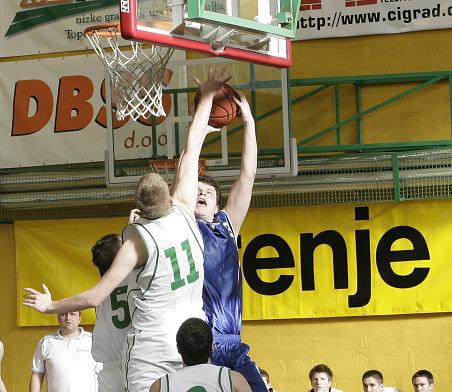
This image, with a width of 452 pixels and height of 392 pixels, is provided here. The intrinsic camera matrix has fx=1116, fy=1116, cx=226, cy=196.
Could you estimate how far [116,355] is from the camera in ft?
19.4

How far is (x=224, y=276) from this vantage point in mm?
5820

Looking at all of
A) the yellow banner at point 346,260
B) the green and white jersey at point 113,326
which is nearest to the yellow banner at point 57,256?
the yellow banner at point 346,260

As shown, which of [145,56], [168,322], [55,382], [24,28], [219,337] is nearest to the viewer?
[168,322]

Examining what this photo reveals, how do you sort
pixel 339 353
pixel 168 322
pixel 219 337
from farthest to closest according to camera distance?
pixel 339 353, pixel 219 337, pixel 168 322

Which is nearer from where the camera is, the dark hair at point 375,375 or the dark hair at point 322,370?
the dark hair at point 375,375

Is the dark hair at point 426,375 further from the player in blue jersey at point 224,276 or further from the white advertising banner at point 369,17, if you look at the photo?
the player in blue jersey at point 224,276

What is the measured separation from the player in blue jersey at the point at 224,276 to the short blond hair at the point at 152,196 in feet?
1.90

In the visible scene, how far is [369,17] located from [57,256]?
4.27 m

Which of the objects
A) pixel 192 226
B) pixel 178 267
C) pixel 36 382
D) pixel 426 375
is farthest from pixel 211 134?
pixel 178 267

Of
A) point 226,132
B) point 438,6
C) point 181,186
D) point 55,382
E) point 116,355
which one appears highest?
point 438,6

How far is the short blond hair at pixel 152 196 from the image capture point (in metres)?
5.21

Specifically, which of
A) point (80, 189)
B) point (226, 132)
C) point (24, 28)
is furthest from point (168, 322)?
point (24, 28)

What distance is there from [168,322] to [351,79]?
6.63 meters

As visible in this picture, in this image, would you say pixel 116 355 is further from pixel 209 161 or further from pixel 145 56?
pixel 209 161
